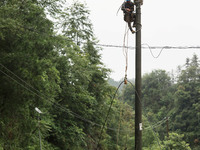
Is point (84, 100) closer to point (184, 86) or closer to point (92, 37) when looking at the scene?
point (92, 37)

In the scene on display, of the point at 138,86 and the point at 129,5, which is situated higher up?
the point at 129,5

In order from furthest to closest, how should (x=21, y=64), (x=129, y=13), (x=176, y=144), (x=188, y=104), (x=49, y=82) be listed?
1. (x=188, y=104)
2. (x=176, y=144)
3. (x=49, y=82)
4. (x=21, y=64)
5. (x=129, y=13)

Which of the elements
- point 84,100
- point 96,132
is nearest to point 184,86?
point 96,132

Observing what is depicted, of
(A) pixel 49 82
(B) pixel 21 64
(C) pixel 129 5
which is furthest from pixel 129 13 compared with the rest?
(A) pixel 49 82

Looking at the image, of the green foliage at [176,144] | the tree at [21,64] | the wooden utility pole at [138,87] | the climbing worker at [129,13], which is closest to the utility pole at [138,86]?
the wooden utility pole at [138,87]

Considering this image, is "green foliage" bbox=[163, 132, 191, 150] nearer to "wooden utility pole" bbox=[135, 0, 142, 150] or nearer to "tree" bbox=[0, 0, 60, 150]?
"tree" bbox=[0, 0, 60, 150]

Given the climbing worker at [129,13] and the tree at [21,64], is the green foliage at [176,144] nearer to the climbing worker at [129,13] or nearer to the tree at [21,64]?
the tree at [21,64]

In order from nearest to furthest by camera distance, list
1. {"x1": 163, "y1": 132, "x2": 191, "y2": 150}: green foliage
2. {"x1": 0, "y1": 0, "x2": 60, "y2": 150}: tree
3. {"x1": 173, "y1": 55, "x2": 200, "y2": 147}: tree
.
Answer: {"x1": 0, "y1": 0, "x2": 60, "y2": 150}: tree < {"x1": 163, "y1": 132, "x2": 191, "y2": 150}: green foliage < {"x1": 173, "y1": 55, "x2": 200, "y2": 147}: tree

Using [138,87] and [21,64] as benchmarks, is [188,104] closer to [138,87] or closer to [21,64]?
[21,64]

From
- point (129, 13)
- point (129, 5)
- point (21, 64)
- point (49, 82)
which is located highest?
point (129, 5)

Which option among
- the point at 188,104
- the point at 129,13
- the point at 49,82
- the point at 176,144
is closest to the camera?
the point at 129,13

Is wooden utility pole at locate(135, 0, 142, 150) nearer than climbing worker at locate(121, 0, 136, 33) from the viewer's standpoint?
Yes

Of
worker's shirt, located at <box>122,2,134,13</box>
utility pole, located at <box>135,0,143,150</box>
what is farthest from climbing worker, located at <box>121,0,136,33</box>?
utility pole, located at <box>135,0,143,150</box>

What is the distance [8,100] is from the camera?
9070 mm
